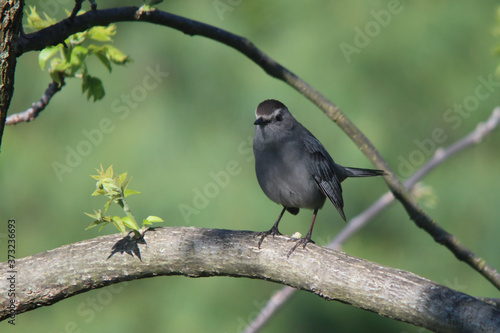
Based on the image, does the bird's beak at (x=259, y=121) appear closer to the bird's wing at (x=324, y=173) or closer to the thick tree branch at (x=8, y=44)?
the bird's wing at (x=324, y=173)

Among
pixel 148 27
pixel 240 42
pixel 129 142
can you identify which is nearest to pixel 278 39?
pixel 148 27

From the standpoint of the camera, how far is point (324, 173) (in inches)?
154

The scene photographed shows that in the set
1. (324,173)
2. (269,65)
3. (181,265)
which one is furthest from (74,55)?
(324,173)

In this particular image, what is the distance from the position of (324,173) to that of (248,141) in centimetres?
182

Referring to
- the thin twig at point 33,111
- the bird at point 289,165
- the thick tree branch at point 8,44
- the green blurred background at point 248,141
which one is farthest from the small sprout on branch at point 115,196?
the green blurred background at point 248,141

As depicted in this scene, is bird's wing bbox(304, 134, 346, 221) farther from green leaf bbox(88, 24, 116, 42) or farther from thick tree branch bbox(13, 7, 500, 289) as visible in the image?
green leaf bbox(88, 24, 116, 42)

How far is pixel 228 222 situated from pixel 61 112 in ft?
7.35

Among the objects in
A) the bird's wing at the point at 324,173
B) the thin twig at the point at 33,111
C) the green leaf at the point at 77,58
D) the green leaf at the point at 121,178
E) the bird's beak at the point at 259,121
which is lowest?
the green leaf at the point at 121,178

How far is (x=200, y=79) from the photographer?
19.3 feet

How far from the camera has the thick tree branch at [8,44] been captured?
1906 mm

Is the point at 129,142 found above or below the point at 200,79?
below

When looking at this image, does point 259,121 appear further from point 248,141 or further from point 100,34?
point 248,141

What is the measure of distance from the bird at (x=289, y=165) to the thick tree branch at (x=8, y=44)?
199 cm

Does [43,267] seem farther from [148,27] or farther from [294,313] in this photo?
[148,27]
